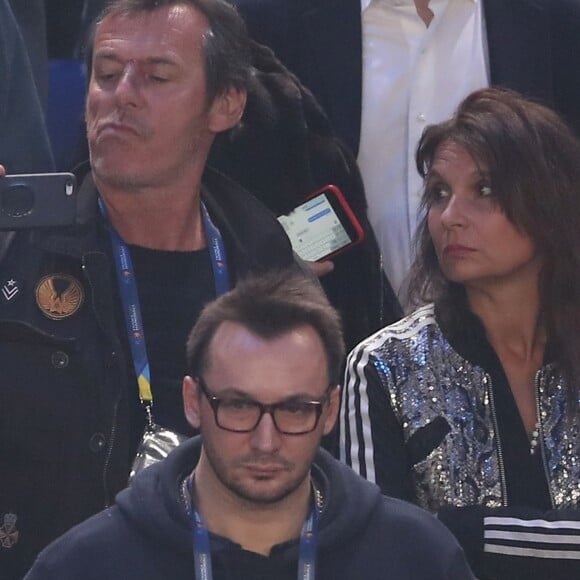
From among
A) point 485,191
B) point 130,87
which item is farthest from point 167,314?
point 485,191

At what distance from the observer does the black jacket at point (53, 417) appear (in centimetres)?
335

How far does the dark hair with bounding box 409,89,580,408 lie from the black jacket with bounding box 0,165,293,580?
0.73 m

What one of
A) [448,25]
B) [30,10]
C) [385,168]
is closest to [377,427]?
[385,168]

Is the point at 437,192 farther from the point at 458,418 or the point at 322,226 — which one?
the point at 458,418

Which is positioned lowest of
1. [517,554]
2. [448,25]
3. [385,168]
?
[517,554]

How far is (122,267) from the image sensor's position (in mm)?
3527

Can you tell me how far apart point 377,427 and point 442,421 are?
134 mm

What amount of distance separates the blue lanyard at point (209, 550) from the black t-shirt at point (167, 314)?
58 centimetres

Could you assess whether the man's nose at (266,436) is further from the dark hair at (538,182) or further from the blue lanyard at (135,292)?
the dark hair at (538,182)

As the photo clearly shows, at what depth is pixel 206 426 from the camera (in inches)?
114

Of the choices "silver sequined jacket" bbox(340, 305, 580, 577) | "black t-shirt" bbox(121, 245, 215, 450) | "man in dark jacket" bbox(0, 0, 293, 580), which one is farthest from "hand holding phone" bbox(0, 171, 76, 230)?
"silver sequined jacket" bbox(340, 305, 580, 577)

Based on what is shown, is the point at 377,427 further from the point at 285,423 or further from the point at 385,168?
the point at 385,168

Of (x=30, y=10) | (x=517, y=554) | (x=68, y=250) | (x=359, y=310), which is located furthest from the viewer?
(x=30, y=10)

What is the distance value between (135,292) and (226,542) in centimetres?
78
